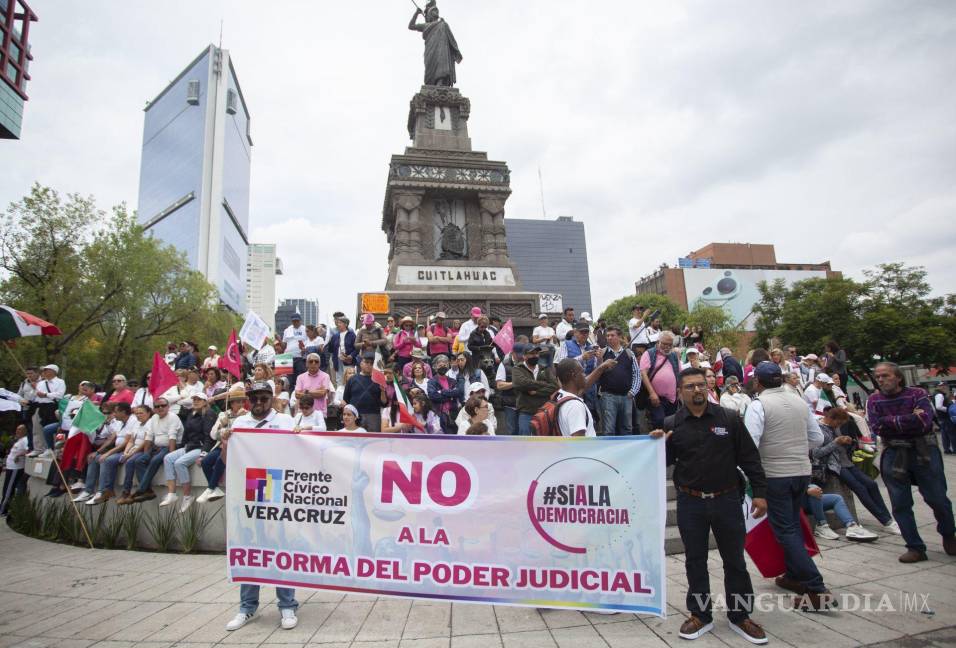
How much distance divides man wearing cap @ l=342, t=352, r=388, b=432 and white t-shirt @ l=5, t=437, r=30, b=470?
8671mm

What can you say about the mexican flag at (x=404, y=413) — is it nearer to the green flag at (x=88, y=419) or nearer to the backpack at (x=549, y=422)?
the backpack at (x=549, y=422)

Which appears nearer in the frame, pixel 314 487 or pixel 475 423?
pixel 314 487

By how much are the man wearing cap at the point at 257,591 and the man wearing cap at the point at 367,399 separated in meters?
3.41

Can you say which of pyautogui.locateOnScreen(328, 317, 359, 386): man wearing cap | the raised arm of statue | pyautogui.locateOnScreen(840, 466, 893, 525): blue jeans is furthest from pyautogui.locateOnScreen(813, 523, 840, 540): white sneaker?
the raised arm of statue

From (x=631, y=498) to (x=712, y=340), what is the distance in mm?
56226

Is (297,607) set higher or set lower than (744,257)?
lower

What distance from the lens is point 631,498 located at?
414 centimetres

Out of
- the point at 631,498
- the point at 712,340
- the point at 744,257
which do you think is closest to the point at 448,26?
the point at 631,498

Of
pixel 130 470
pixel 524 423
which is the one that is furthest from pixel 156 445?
pixel 524 423

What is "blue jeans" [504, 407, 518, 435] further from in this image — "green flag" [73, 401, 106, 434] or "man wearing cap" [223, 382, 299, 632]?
"green flag" [73, 401, 106, 434]

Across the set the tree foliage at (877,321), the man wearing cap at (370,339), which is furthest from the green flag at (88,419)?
the tree foliage at (877,321)

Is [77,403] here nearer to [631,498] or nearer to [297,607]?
[297,607]

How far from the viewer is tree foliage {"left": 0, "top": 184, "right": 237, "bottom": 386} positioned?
23.5m

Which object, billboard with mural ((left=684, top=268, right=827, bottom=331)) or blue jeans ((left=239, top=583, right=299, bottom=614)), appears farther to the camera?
billboard with mural ((left=684, top=268, right=827, bottom=331))
